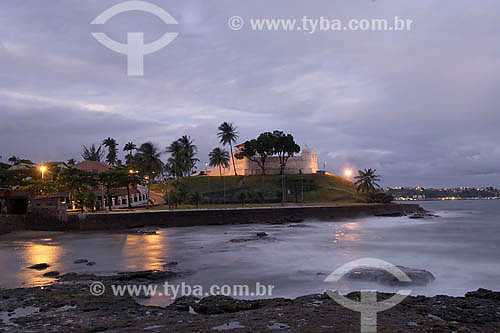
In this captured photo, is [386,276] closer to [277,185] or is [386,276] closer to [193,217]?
[193,217]

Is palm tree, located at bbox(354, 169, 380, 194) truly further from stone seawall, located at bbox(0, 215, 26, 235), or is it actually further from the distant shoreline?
stone seawall, located at bbox(0, 215, 26, 235)

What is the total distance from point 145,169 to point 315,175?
48.4 metres

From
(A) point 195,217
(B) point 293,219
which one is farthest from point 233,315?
(B) point 293,219

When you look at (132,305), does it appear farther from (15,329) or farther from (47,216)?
(47,216)

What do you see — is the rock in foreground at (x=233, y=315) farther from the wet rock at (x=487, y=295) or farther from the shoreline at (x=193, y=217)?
the shoreline at (x=193, y=217)

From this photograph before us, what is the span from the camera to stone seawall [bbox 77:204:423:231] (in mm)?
48062

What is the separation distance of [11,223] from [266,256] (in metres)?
31.6

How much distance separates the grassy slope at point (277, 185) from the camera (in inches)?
3637

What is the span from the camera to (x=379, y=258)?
28.2 m

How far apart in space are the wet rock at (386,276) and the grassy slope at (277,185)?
67.4 meters

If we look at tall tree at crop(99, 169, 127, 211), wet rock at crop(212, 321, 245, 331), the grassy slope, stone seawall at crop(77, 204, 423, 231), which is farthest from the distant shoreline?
wet rock at crop(212, 321, 245, 331)

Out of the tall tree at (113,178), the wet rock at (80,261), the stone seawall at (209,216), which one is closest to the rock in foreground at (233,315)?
the wet rock at (80,261)

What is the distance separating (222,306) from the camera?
13.1m

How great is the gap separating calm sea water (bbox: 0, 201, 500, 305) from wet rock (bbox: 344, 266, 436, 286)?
59cm
